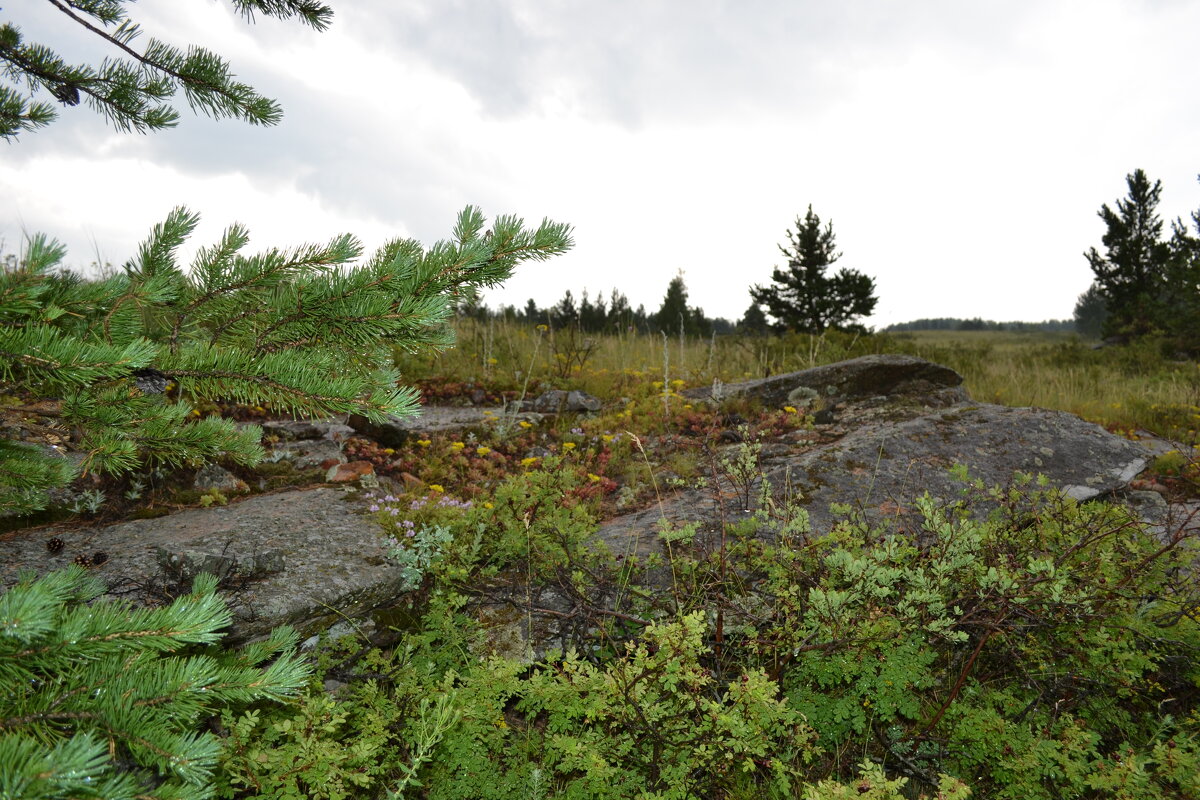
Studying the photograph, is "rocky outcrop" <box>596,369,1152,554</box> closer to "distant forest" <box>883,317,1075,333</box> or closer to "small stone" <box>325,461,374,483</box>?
"small stone" <box>325,461,374,483</box>

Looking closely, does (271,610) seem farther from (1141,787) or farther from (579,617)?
(1141,787)

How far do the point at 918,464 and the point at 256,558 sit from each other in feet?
13.4

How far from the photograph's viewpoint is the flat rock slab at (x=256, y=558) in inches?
88.8

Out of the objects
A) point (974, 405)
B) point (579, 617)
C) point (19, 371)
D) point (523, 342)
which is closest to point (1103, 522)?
point (579, 617)

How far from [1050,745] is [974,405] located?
14.3ft

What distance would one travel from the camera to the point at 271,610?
2262mm

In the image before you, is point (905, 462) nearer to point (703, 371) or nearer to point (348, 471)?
point (348, 471)

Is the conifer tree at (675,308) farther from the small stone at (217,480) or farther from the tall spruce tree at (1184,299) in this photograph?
the small stone at (217,480)

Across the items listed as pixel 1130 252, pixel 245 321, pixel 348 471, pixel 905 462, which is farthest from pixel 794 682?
pixel 1130 252

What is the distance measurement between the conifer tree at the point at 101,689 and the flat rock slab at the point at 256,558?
113 centimetres

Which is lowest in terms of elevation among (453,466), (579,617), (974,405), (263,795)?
(263,795)

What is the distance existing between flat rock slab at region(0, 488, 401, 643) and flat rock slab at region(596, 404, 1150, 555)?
1.35 m

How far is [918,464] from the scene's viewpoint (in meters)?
4.05

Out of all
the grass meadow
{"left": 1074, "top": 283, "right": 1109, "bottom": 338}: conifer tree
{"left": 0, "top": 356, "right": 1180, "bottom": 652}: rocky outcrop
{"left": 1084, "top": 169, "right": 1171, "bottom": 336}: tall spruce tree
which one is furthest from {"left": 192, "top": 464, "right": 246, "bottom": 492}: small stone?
{"left": 1074, "top": 283, "right": 1109, "bottom": 338}: conifer tree
